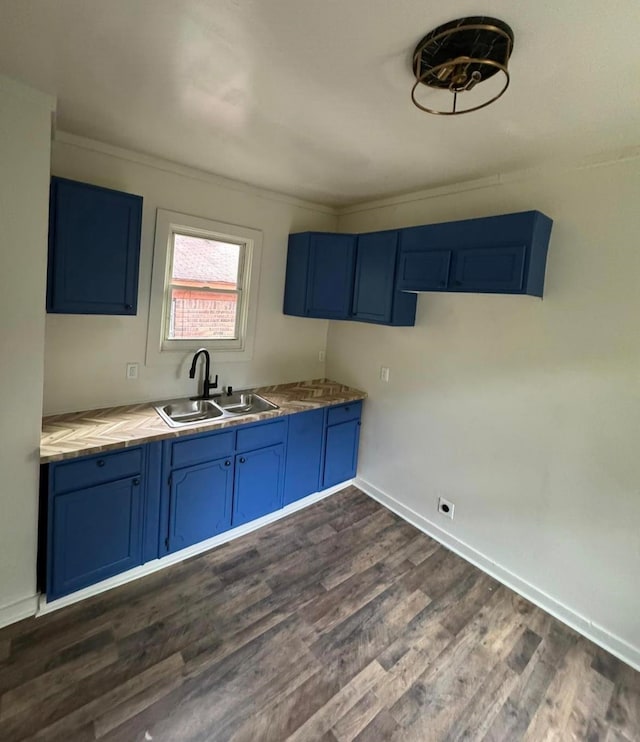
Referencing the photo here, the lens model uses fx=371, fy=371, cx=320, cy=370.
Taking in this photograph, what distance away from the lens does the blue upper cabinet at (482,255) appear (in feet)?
6.71

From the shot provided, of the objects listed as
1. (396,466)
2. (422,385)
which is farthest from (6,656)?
(422,385)

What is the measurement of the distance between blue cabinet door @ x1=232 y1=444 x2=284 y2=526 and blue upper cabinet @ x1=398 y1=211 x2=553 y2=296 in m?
1.62

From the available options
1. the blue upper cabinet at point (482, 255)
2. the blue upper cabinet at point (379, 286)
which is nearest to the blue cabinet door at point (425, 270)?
the blue upper cabinet at point (482, 255)

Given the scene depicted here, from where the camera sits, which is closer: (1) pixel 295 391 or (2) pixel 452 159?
(2) pixel 452 159

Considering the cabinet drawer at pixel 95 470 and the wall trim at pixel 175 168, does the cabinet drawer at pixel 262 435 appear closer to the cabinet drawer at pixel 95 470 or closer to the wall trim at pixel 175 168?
the cabinet drawer at pixel 95 470

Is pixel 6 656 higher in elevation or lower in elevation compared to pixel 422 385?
lower

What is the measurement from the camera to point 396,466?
3150 millimetres

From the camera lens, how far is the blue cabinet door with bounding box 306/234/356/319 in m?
3.07

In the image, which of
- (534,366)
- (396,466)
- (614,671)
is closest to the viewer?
(614,671)

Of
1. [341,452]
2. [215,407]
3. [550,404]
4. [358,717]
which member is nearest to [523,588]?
[550,404]

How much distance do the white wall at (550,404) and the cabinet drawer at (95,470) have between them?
2.01 m

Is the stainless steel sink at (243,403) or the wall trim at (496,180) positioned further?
the stainless steel sink at (243,403)

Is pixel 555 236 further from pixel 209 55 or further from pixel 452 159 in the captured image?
pixel 209 55

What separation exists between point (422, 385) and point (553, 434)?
0.96m
